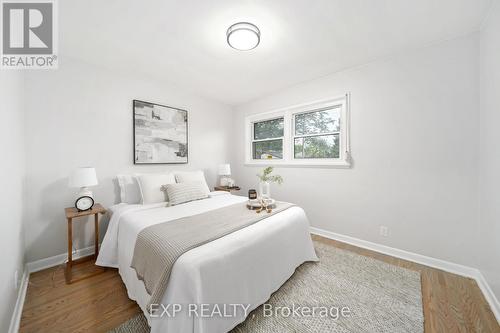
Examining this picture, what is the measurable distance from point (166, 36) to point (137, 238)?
2036 millimetres

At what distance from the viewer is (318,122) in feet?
10.4

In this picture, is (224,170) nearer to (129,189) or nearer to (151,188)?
(151,188)

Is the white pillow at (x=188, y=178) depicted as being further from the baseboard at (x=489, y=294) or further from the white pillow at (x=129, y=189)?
the baseboard at (x=489, y=294)

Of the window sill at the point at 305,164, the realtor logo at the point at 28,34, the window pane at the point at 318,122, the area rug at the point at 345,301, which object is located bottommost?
the area rug at the point at 345,301

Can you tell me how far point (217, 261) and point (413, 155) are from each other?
2.51 meters

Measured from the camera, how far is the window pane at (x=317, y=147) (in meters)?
2.97

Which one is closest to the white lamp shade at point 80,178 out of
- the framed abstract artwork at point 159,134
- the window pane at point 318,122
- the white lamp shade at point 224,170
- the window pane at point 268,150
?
the framed abstract artwork at point 159,134

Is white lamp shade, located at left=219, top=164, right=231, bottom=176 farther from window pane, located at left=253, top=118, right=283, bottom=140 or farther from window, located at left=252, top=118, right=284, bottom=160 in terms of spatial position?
window pane, located at left=253, top=118, right=283, bottom=140

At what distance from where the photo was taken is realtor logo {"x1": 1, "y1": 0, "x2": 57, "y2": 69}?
1536mm

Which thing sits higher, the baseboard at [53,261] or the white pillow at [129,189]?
the white pillow at [129,189]

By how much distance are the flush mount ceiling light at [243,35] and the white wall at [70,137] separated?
178 cm

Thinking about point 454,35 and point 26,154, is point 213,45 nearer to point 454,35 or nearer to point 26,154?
point 26,154

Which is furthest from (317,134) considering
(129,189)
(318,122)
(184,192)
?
(129,189)

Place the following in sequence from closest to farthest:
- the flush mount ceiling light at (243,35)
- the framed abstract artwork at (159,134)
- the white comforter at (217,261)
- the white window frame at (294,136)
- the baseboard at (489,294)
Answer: the white comforter at (217,261) → the baseboard at (489,294) → the flush mount ceiling light at (243,35) → the white window frame at (294,136) → the framed abstract artwork at (159,134)
